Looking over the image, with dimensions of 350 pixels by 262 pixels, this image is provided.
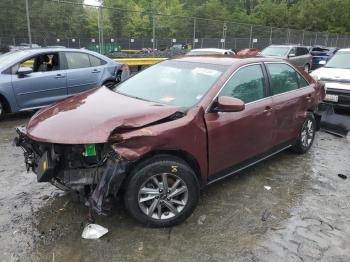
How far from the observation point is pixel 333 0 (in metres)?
59.5

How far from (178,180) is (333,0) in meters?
66.3

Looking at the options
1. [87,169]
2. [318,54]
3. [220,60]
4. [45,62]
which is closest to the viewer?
[87,169]

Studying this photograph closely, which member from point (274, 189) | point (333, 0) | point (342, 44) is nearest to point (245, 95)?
point (274, 189)

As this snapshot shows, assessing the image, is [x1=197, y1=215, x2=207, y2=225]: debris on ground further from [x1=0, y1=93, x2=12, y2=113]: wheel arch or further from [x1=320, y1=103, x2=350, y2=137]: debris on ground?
[x1=0, y1=93, x2=12, y2=113]: wheel arch

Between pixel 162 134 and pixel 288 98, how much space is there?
2401 mm

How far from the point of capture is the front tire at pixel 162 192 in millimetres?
3232

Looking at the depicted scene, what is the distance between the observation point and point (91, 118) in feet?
10.9

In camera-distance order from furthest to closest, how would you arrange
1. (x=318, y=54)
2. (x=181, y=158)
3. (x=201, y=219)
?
(x=318, y=54)
(x=201, y=219)
(x=181, y=158)

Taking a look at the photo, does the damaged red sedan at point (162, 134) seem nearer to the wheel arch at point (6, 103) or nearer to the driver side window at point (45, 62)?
the wheel arch at point (6, 103)

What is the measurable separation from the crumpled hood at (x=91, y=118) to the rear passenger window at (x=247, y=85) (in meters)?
0.83

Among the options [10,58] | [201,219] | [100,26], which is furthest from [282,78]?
[100,26]

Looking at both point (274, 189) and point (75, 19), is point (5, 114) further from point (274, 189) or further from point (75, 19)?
point (75, 19)

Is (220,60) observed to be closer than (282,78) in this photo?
Yes

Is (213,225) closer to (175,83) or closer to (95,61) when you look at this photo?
(175,83)
